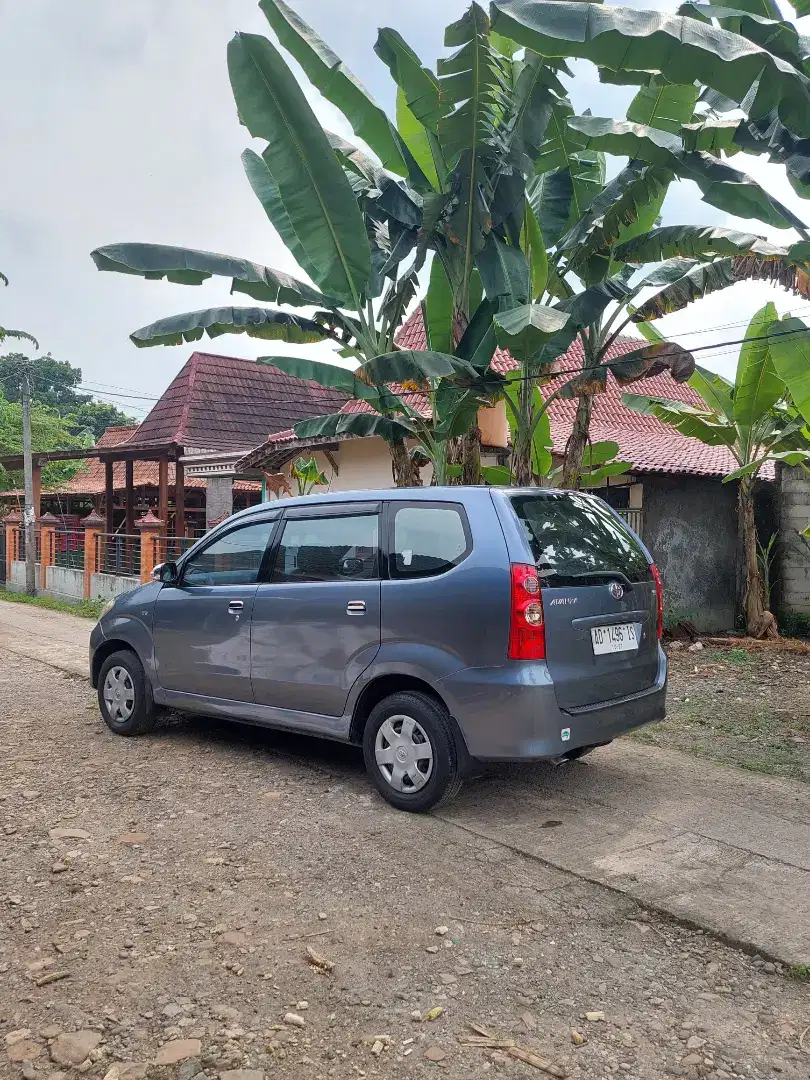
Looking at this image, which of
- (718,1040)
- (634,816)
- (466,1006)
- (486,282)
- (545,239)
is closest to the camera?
(718,1040)

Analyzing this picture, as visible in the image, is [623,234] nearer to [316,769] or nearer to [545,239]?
[545,239]

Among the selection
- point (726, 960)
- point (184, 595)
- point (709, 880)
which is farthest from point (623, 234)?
point (726, 960)

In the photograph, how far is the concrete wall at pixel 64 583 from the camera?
18859 mm

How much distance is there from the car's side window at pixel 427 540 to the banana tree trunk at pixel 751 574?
26.2ft

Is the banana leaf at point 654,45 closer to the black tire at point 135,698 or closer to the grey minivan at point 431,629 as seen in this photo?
the grey minivan at point 431,629

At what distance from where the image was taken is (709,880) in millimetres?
3922

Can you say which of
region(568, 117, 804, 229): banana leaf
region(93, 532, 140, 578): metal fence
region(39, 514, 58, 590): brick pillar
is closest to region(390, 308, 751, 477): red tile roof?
region(568, 117, 804, 229): banana leaf

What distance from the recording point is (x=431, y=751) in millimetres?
4594

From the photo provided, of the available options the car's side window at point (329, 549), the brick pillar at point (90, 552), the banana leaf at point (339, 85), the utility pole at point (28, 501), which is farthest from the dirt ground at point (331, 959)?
the utility pole at point (28, 501)

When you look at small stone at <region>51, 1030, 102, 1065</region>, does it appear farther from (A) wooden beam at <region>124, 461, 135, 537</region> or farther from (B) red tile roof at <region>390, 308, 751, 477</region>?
(A) wooden beam at <region>124, 461, 135, 537</region>

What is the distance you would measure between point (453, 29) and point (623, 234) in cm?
263

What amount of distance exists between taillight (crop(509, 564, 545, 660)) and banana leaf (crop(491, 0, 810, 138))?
3.45m

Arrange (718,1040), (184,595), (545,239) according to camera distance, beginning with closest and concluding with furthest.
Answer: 1. (718,1040)
2. (184,595)
3. (545,239)

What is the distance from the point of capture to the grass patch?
16.6 metres
